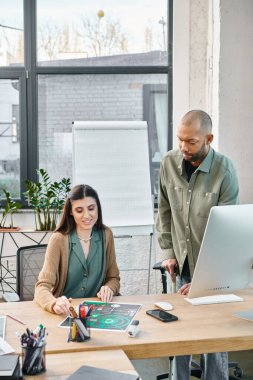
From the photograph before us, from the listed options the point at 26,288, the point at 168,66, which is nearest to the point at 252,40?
the point at 168,66

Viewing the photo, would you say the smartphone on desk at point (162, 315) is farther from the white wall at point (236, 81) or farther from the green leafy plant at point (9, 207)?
the green leafy plant at point (9, 207)

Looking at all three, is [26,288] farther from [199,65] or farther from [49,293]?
[199,65]

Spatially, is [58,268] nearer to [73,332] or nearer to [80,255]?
[80,255]

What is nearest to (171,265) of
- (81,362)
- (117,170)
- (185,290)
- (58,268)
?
(185,290)

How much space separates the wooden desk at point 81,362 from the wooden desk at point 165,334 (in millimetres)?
43

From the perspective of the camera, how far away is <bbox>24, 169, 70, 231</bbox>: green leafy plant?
14.3 ft

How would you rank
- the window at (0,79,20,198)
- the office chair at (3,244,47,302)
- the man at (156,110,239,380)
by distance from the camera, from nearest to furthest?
1. the man at (156,110,239,380)
2. the office chair at (3,244,47,302)
3. the window at (0,79,20,198)

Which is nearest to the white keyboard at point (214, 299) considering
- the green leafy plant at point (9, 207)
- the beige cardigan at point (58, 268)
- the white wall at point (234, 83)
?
the beige cardigan at point (58, 268)

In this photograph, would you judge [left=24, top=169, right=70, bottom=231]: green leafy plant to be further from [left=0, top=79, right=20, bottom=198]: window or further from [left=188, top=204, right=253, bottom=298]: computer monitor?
[left=188, top=204, right=253, bottom=298]: computer monitor

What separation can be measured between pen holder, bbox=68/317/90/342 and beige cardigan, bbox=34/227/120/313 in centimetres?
45

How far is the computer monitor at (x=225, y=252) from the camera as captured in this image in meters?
2.13

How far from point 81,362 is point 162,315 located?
544 millimetres

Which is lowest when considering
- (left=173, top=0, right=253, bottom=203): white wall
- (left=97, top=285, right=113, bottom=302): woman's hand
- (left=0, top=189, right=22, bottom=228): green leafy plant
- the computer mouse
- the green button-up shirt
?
the computer mouse

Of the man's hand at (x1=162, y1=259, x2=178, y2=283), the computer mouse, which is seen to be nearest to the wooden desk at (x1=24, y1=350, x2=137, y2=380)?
the computer mouse
